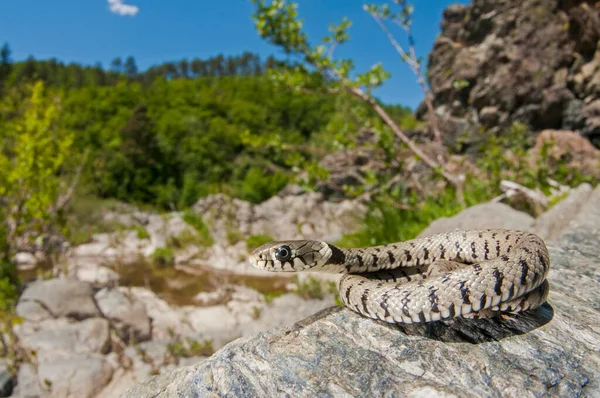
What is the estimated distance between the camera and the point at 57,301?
11.4m

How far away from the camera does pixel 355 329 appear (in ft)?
8.49

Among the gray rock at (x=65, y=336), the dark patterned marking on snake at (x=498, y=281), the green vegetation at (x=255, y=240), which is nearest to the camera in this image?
the dark patterned marking on snake at (x=498, y=281)

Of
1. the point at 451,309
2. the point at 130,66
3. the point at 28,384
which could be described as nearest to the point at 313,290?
the point at 28,384

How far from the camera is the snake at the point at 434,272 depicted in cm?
240

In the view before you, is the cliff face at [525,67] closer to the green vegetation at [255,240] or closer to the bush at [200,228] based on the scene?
the green vegetation at [255,240]

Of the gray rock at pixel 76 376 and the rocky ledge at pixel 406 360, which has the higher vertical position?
the rocky ledge at pixel 406 360

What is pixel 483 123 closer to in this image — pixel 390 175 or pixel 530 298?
pixel 390 175

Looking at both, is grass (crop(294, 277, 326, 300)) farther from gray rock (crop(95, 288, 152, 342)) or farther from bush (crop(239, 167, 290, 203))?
bush (crop(239, 167, 290, 203))

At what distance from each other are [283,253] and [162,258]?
1935 cm

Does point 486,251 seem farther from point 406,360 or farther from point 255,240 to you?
point 255,240

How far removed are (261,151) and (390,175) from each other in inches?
1274

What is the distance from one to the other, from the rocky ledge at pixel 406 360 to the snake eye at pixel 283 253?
49 centimetres

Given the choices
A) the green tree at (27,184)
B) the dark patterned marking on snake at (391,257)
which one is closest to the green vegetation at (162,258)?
the green tree at (27,184)

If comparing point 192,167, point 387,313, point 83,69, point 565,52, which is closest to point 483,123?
point 565,52
